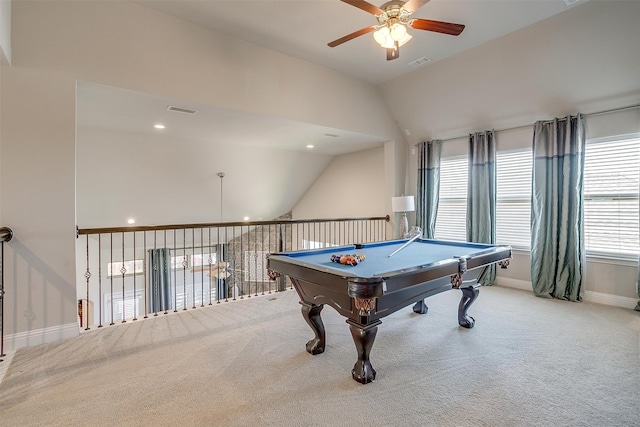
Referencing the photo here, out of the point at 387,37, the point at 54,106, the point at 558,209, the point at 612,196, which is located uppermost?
the point at 387,37

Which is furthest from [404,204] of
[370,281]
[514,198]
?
[370,281]

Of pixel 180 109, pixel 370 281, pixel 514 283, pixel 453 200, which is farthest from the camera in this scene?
pixel 453 200

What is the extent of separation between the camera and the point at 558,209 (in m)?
3.93

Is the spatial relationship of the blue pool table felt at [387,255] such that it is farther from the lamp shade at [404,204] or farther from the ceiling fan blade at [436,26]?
the ceiling fan blade at [436,26]

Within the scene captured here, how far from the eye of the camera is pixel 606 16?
2.94m

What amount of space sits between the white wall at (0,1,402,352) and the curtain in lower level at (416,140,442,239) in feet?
12.9

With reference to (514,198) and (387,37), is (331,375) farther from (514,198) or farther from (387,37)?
(514,198)

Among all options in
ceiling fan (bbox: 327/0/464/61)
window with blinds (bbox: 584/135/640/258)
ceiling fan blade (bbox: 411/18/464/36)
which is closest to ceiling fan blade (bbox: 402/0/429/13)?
ceiling fan (bbox: 327/0/464/61)

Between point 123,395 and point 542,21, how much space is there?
4976mm

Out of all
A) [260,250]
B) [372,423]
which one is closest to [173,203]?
[260,250]

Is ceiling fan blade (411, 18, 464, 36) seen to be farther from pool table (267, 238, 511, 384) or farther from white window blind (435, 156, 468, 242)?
white window blind (435, 156, 468, 242)

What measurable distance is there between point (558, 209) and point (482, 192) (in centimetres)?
97

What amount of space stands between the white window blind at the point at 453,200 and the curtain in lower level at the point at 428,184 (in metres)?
0.15

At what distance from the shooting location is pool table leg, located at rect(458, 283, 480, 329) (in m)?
2.90
